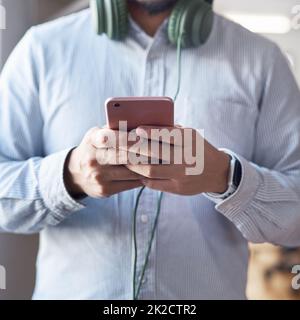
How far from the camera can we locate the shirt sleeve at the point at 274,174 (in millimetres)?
617

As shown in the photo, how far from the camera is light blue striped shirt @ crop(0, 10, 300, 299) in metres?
0.65

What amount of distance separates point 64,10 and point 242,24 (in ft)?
0.87

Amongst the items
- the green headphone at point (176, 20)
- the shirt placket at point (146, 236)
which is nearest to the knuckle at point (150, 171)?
the shirt placket at point (146, 236)

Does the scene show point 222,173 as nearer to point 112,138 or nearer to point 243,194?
point 243,194

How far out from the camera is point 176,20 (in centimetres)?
67

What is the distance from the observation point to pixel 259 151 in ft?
2.27

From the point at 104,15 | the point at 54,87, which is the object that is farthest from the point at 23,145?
the point at 104,15

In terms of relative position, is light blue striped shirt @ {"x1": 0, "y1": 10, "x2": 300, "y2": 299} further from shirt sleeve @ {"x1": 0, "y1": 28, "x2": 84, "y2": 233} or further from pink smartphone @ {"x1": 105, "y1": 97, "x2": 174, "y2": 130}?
pink smartphone @ {"x1": 105, "y1": 97, "x2": 174, "y2": 130}

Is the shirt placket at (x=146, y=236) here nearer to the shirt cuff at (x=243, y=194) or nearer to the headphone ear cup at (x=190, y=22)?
the shirt cuff at (x=243, y=194)

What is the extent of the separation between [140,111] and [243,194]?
0.62 feet

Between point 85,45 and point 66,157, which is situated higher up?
point 85,45

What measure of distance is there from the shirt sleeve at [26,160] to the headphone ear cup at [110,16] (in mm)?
95

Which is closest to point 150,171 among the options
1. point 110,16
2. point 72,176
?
point 72,176
